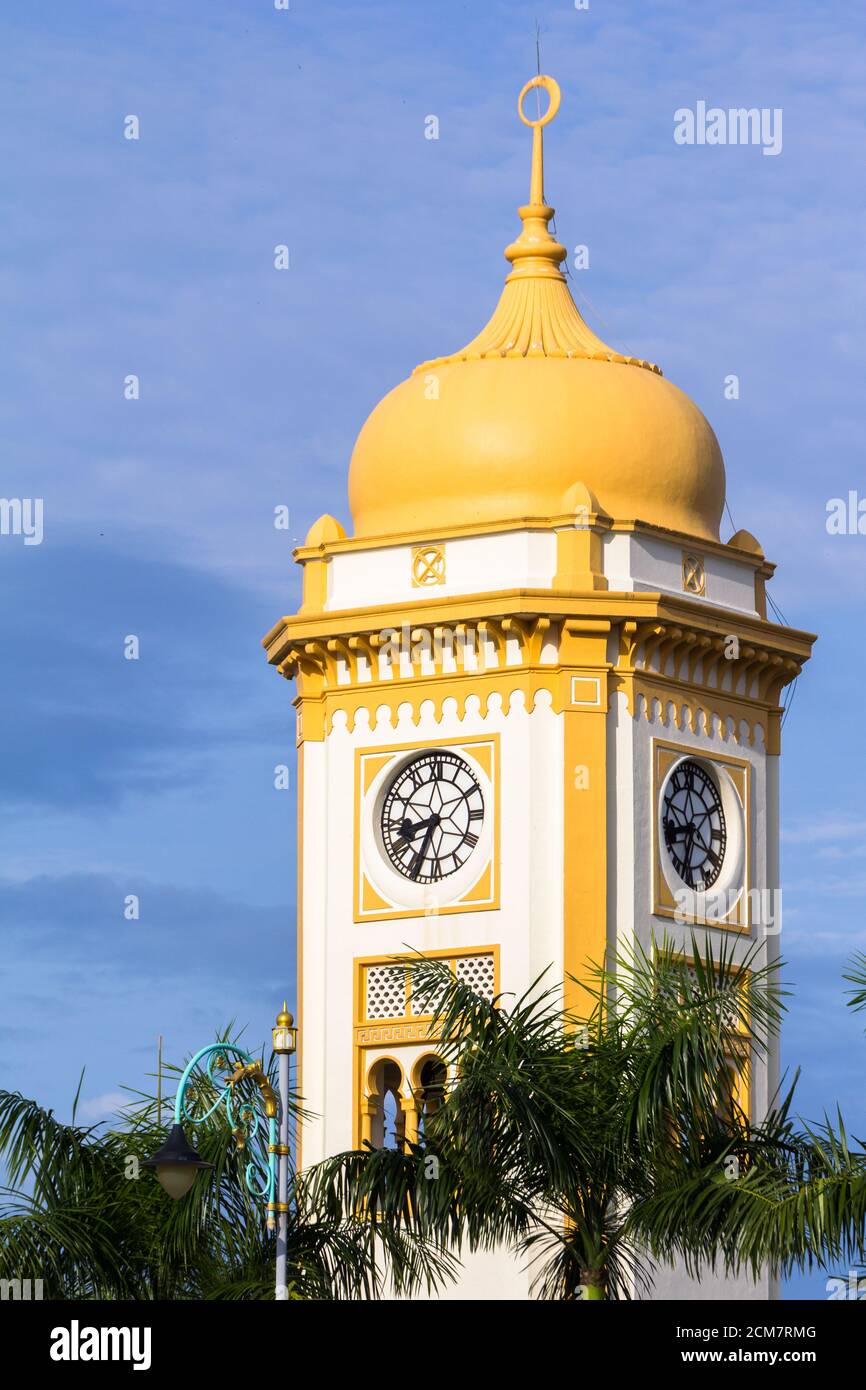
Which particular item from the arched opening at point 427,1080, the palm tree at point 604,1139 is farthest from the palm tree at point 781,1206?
the arched opening at point 427,1080

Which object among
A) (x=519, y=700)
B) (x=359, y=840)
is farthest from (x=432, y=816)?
(x=519, y=700)

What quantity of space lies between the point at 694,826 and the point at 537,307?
757 cm

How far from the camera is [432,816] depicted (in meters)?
56.1

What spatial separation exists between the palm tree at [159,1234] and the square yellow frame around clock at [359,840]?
13419 millimetres

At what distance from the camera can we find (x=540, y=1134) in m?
38.1

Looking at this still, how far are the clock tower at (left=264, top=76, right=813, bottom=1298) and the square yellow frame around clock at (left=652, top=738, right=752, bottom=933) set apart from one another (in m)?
0.04

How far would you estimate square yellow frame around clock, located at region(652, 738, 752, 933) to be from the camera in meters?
55.7

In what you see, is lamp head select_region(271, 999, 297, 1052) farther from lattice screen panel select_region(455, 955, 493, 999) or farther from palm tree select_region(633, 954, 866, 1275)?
lattice screen panel select_region(455, 955, 493, 999)

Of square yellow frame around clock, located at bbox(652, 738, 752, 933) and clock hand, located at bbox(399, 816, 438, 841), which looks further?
clock hand, located at bbox(399, 816, 438, 841)

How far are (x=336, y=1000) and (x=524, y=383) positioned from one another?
8629 millimetres

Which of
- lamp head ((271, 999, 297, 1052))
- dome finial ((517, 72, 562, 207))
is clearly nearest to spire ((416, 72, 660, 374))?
dome finial ((517, 72, 562, 207))
